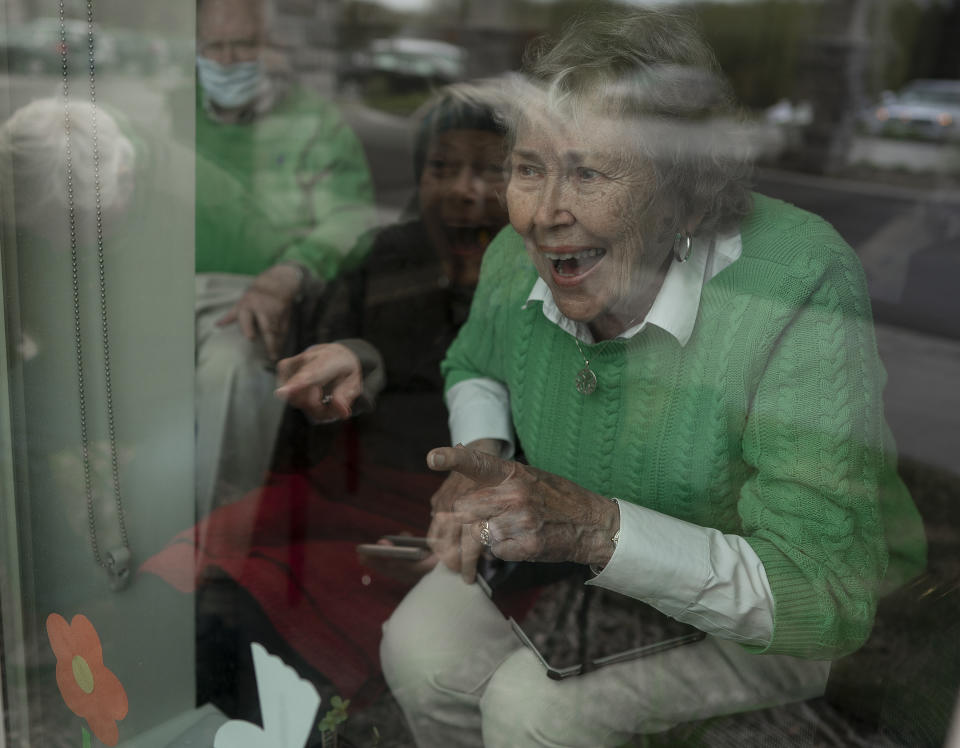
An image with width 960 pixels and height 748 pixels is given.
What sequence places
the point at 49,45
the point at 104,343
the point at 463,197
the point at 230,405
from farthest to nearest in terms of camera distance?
the point at 230,405 < the point at 463,197 < the point at 104,343 < the point at 49,45

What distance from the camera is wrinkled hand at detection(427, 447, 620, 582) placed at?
105 cm

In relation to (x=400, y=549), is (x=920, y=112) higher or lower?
higher

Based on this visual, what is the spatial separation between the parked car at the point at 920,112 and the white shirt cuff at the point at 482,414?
70 cm

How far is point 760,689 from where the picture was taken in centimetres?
120

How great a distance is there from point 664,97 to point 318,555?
115cm

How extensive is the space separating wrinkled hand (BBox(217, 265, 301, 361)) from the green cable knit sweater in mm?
892

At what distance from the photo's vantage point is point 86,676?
1514 mm

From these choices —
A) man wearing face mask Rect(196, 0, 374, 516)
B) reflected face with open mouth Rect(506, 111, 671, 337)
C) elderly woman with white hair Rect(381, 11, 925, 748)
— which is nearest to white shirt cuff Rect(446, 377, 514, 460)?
elderly woman with white hair Rect(381, 11, 925, 748)

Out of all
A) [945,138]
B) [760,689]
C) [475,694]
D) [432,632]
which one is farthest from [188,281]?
[945,138]

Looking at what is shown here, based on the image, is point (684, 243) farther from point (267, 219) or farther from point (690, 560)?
point (267, 219)

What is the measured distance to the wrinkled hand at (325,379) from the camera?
145 centimetres

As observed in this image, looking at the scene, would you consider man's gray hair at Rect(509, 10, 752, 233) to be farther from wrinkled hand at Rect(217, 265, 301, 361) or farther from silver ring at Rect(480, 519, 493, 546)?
wrinkled hand at Rect(217, 265, 301, 361)

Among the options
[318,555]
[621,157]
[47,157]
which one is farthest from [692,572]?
[47,157]

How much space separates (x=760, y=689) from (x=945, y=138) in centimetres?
81
